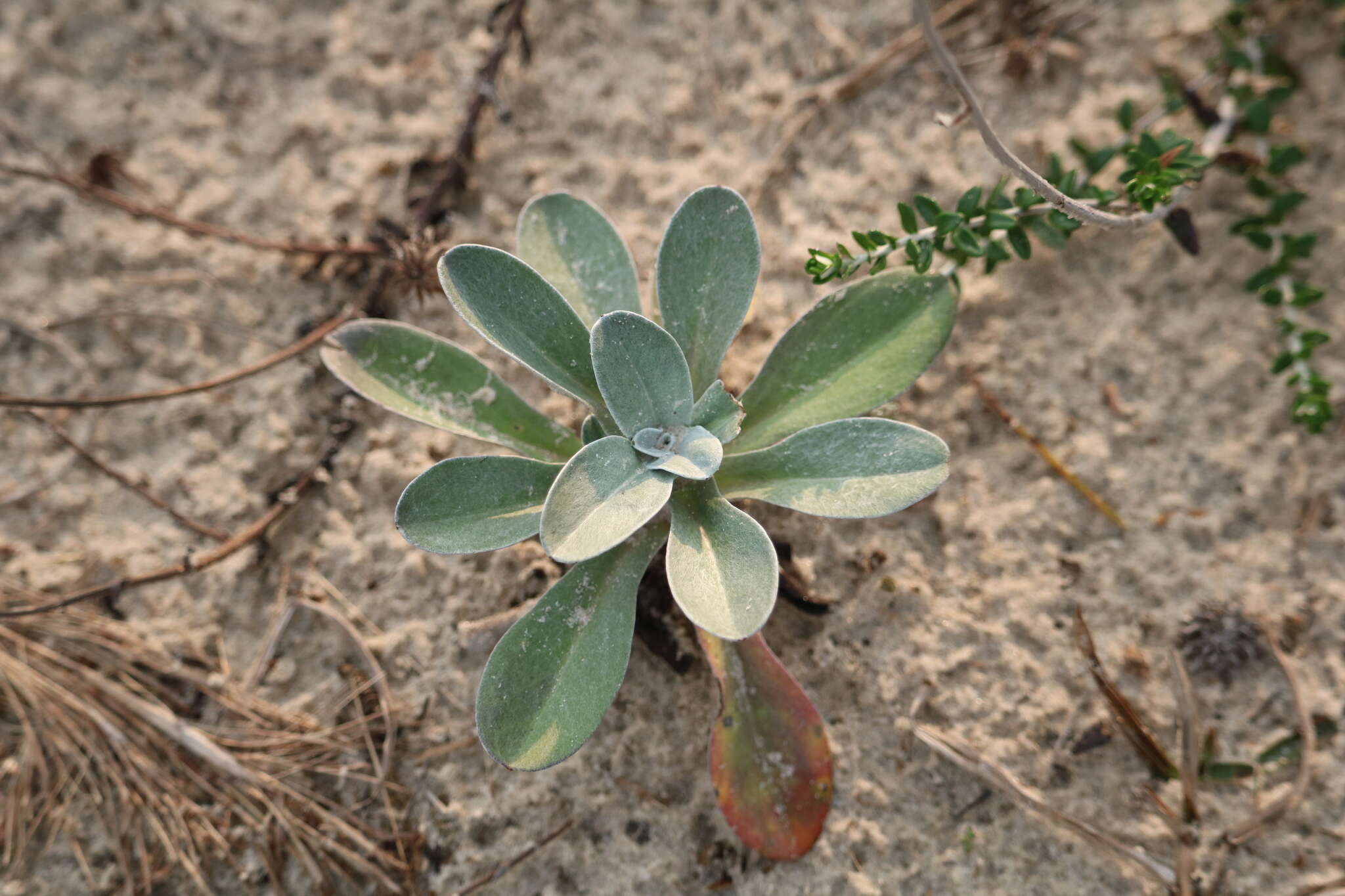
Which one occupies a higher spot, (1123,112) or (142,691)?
(1123,112)

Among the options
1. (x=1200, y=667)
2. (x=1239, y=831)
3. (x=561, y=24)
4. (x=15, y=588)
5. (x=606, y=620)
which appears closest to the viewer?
(x=606, y=620)

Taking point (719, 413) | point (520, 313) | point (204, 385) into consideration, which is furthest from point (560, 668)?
point (204, 385)

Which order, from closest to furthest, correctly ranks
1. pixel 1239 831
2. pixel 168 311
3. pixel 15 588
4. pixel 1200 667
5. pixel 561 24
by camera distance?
pixel 1239 831 < pixel 1200 667 < pixel 15 588 < pixel 168 311 < pixel 561 24

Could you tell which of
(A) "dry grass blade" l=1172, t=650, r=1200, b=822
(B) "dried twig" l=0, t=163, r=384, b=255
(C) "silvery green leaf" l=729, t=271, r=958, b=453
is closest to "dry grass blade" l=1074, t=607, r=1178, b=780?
(A) "dry grass blade" l=1172, t=650, r=1200, b=822

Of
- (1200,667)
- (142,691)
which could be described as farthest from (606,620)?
(1200,667)

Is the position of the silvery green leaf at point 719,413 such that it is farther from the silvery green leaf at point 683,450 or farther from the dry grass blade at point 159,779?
the dry grass blade at point 159,779

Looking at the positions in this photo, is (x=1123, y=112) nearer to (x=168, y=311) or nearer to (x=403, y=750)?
(x=403, y=750)
